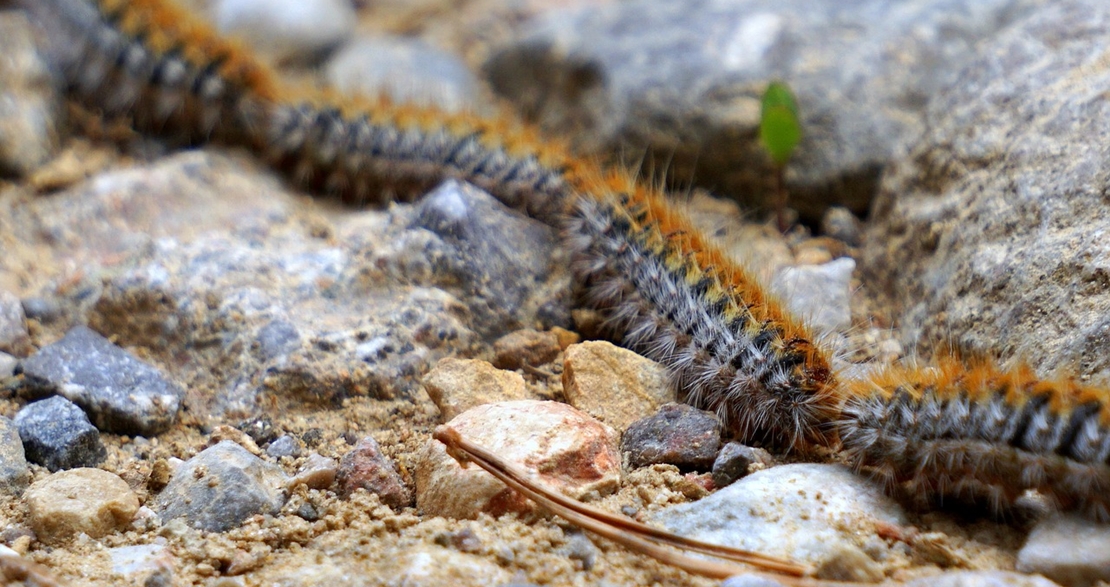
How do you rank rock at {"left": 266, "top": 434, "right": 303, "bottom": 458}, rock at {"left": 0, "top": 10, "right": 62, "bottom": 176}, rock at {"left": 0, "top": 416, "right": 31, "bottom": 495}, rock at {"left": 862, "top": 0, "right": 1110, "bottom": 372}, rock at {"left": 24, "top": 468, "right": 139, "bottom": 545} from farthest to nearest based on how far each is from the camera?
rock at {"left": 0, "top": 10, "right": 62, "bottom": 176} < rock at {"left": 266, "top": 434, "right": 303, "bottom": 458} < rock at {"left": 862, "top": 0, "right": 1110, "bottom": 372} < rock at {"left": 0, "top": 416, "right": 31, "bottom": 495} < rock at {"left": 24, "top": 468, "right": 139, "bottom": 545}

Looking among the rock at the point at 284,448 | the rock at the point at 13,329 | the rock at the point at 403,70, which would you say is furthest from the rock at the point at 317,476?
the rock at the point at 403,70

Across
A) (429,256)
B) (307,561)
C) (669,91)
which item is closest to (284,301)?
(429,256)

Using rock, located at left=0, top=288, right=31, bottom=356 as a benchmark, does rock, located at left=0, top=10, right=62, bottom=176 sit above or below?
above

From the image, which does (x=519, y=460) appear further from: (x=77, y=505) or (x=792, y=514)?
(x=77, y=505)

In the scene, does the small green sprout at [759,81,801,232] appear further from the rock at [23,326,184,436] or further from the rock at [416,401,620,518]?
the rock at [23,326,184,436]

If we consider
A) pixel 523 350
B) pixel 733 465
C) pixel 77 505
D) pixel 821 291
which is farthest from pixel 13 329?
pixel 821 291

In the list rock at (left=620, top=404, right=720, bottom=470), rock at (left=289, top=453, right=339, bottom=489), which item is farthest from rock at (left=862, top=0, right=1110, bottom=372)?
rock at (left=289, top=453, right=339, bottom=489)
